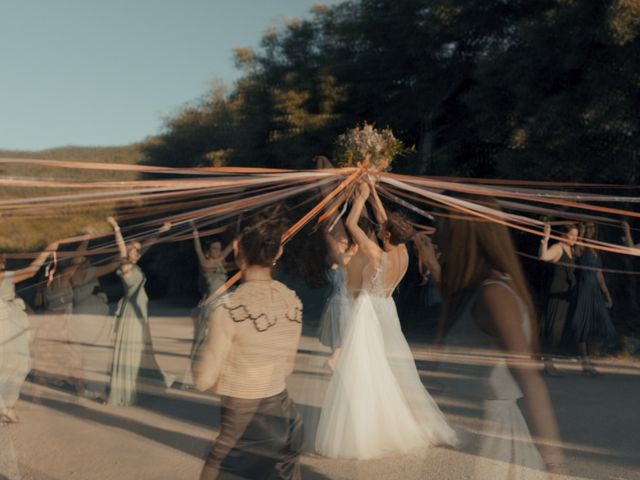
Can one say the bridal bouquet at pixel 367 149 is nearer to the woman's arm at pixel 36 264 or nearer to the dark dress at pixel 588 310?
the woman's arm at pixel 36 264

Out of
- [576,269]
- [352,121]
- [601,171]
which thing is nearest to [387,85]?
[352,121]

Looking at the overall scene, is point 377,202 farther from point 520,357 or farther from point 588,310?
point 588,310

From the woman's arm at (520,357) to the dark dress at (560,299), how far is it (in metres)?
6.24

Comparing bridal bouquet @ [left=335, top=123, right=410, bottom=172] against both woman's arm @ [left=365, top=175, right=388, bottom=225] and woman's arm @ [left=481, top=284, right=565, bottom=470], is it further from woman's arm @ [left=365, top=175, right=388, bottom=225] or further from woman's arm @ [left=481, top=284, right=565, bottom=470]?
woman's arm @ [left=481, top=284, right=565, bottom=470]

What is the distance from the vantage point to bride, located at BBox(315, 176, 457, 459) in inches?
212

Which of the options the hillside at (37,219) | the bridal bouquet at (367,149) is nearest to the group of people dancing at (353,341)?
the hillside at (37,219)

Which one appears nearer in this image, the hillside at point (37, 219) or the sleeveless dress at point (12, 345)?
the hillside at point (37, 219)

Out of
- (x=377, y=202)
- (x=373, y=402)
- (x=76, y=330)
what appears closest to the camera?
→ (x=373, y=402)

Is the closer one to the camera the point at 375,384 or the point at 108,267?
the point at 375,384

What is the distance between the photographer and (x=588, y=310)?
937 centimetres

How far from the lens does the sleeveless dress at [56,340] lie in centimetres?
632

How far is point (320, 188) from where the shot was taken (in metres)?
5.77

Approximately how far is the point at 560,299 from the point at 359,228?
16.1ft

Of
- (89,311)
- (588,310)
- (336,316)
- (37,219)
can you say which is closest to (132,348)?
(89,311)
